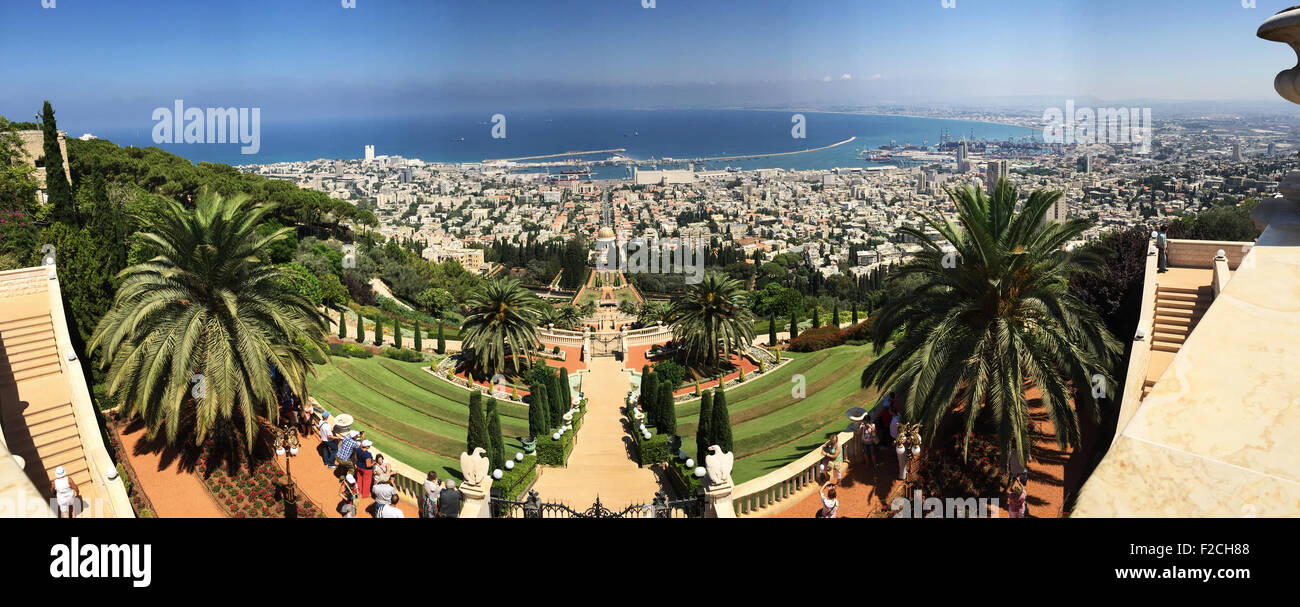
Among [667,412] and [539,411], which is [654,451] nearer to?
[667,412]

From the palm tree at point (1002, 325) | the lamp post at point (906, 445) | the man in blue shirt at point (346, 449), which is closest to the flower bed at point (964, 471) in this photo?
the lamp post at point (906, 445)

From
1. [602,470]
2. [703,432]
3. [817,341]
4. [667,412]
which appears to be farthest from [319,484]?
[817,341]

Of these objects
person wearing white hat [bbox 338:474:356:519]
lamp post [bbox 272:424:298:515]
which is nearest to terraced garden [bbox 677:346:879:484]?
person wearing white hat [bbox 338:474:356:519]

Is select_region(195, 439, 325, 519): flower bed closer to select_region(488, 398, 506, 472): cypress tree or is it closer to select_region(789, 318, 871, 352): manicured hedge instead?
select_region(488, 398, 506, 472): cypress tree
